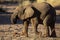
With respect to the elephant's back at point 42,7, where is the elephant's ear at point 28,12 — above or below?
below

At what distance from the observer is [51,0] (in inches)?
1205

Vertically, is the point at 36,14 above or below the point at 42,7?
below

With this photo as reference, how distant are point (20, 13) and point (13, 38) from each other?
37.6 inches

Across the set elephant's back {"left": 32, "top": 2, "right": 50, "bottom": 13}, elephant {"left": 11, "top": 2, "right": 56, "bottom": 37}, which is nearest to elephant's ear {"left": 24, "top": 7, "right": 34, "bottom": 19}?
elephant {"left": 11, "top": 2, "right": 56, "bottom": 37}

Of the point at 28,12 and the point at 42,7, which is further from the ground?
the point at 42,7

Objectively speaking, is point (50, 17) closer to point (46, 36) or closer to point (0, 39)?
point (46, 36)

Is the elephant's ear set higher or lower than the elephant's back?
lower

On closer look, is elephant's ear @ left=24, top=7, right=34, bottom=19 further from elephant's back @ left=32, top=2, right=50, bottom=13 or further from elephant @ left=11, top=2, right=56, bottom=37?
elephant's back @ left=32, top=2, right=50, bottom=13

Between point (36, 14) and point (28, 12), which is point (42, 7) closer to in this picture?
point (36, 14)

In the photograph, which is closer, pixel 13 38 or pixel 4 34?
pixel 13 38

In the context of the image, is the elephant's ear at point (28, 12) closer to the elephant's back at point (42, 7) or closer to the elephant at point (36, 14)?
the elephant at point (36, 14)

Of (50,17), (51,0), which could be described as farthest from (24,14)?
(51,0)

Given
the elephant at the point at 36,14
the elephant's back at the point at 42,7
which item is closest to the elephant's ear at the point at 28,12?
the elephant at the point at 36,14

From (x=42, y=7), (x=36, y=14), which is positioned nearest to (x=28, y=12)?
(x=36, y=14)
